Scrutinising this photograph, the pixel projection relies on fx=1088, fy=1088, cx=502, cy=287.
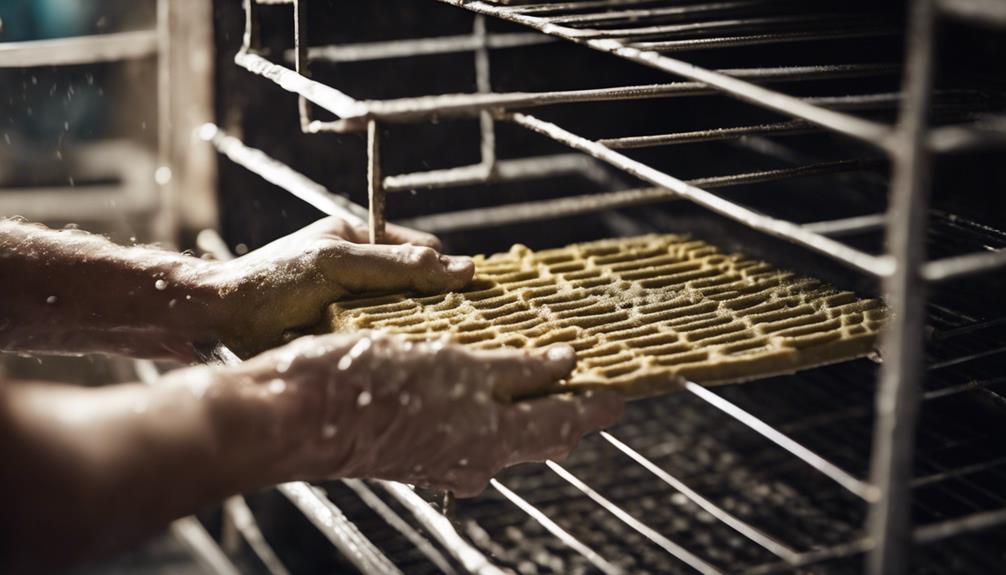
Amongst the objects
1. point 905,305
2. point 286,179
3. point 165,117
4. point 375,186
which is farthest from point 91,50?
point 905,305

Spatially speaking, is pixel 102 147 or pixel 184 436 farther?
pixel 102 147

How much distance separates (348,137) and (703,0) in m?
0.76

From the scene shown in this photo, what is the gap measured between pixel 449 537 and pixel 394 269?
0.35 m

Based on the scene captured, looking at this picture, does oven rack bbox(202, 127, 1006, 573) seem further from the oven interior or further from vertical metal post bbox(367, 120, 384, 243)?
vertical metal post bbox(367, 120, 384, 243)

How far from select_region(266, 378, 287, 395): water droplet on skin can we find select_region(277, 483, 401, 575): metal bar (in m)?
0.30

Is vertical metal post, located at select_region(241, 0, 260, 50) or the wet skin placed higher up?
vertical metal post, located at select_region(241, 0, 260, 50)

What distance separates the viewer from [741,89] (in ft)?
3.15

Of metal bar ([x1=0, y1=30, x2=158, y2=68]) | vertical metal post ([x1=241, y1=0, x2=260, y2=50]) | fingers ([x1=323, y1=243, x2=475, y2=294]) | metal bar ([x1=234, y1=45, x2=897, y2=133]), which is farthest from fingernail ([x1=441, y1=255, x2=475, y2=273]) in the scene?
metal bar ([x1=0, y1=30, x2=158, y2=68])

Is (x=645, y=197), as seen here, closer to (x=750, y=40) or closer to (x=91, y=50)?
(x=750, y=40)

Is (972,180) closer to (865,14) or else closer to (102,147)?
(865,14)

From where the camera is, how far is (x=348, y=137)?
2145mm

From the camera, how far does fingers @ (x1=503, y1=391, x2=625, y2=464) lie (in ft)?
3.64

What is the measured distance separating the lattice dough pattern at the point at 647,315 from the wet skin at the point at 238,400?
0.05 m

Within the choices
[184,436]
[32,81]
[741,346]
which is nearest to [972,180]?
[741,346]
